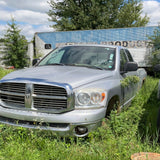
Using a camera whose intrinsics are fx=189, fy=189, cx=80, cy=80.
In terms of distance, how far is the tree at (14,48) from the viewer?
14445 mm

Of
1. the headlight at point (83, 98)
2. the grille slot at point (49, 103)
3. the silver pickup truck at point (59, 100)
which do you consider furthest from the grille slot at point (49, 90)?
the headlight at point (83, 98)

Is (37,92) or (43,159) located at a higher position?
(37,92)

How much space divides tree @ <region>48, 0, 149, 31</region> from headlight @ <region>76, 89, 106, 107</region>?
20865mm

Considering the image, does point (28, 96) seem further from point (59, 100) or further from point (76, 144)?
point (76, 144)

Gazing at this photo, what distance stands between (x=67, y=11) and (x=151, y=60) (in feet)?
49.7

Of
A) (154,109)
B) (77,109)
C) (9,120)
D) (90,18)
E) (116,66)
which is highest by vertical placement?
(90,18)

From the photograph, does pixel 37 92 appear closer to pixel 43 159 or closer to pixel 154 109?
pixel 43 159

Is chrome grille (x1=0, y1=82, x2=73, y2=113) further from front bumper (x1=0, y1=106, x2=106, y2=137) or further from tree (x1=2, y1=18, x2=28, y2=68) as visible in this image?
tree (x1=2, y1=18, x2=28, y2=68)

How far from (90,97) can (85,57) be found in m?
1.44

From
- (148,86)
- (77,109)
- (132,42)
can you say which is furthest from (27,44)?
(77,109)

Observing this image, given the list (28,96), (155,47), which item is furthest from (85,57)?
(155,47)

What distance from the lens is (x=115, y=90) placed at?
3.38 m

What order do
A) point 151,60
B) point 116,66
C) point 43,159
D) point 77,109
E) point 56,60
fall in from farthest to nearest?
point 151,60
point 56,60
point 116,66
point 77,109
point 43,159

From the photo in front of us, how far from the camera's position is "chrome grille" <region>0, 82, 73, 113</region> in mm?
2771
